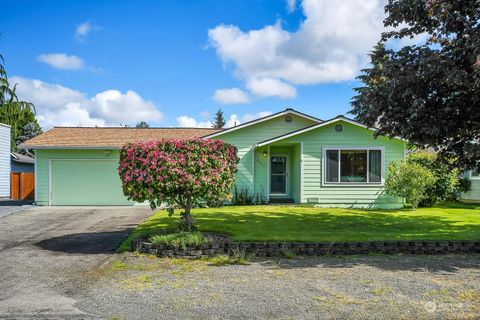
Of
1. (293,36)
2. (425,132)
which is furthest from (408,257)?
(293,36)

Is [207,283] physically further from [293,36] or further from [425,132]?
[293,36]

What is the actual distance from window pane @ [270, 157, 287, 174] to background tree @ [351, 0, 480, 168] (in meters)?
8.31

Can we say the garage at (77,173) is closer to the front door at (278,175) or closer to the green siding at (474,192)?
the front door at (278,175)

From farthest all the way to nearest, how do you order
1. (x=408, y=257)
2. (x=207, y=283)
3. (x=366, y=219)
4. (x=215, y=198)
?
(x=366, y=219) < (x=215, y=198) < (x=408, y=257) < (x=207, y=283)

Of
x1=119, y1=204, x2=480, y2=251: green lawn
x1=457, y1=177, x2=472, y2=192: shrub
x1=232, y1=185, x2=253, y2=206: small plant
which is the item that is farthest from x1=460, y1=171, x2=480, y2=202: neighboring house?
x1=232, y1=185, x2=253, y2=206: small plant

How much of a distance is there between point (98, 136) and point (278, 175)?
9076 millimetres

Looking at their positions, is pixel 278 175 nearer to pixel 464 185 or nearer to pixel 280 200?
pixel 280 200

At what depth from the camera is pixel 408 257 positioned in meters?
7.77

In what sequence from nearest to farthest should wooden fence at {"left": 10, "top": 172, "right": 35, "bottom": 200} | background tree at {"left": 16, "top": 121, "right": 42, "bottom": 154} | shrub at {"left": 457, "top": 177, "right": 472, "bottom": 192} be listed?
shrub at {"left": 457, "top": 177, "right": 472, "bottom": 192} → wooden fence at {"left": 10, "top": 172, "right": 35, "bottom": 200} → background tree at {"left": 16, "top": 121, "right": 42, "bottom": 154}

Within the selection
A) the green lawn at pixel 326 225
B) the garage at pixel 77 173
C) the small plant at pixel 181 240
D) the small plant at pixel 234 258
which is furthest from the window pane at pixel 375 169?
the garage at pixel 77 173

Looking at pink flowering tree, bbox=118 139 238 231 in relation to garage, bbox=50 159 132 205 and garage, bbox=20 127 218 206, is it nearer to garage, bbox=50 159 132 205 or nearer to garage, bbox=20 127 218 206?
garage, bbox=20 127 218 206

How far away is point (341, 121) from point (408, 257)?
29.5 feet

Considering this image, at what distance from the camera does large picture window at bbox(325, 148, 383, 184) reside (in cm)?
1616

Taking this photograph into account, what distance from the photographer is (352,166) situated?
16.2 m
